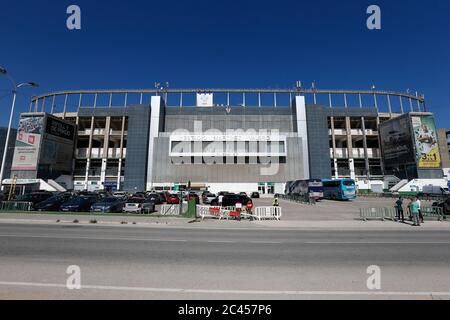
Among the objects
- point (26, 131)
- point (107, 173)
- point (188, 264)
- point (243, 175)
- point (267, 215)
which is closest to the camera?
point (188, 264)

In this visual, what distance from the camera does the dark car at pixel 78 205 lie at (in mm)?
21266

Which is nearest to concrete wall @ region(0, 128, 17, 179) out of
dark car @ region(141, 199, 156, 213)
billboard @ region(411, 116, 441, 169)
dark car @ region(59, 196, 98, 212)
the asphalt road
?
dark car @ region(59, 196, 98, 212)

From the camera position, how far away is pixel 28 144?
2271 inches

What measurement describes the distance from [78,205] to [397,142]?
7352cm

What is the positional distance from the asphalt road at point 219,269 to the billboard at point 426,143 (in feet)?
208

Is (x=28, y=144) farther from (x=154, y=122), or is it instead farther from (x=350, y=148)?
(x=350, y=148)

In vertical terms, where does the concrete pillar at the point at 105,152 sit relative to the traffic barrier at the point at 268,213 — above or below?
above

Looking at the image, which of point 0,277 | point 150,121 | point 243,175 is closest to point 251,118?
point 243,175

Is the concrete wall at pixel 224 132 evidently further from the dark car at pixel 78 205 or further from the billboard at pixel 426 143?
the dark car at pixel 78 205

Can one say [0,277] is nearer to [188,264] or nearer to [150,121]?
[188,264]

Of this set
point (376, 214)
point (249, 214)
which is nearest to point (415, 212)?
point (376, 214)

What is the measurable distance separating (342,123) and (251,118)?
30.6 metres

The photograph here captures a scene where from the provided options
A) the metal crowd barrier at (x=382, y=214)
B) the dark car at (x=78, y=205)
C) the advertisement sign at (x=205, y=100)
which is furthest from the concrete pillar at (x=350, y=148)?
the dark car at (x=78, y=205)

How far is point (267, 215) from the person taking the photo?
19734 millimetres
